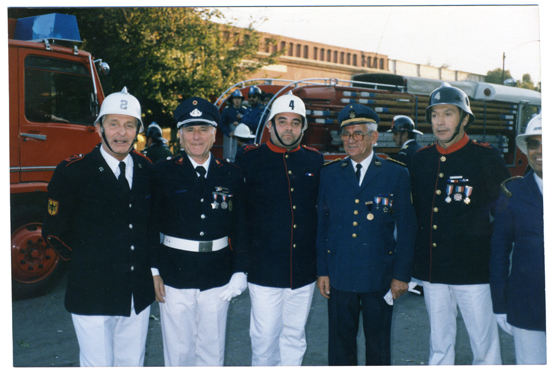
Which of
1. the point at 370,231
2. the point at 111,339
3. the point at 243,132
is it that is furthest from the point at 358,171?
the point at 243,132

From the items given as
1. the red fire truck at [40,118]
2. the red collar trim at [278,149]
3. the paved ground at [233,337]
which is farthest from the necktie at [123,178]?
the red fire truck at [40,118]

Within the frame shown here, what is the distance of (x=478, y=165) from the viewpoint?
3.08 m

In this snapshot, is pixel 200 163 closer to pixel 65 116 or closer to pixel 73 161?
pixel 73 161

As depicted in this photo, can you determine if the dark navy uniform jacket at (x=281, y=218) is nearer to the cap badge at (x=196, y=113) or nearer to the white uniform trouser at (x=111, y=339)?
the cap badge at (x=196, y=113)

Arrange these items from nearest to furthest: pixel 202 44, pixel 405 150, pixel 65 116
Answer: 1. pixel 65 116
2. pixel 405 150
3. pixel 202 44

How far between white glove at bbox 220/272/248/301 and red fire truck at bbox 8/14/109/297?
126 inches

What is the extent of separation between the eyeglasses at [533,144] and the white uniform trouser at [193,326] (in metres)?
2.25

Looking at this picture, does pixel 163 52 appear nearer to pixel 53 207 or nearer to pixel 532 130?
pixel 53 207

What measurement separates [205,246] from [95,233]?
0.69m

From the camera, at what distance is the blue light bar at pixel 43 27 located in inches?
201

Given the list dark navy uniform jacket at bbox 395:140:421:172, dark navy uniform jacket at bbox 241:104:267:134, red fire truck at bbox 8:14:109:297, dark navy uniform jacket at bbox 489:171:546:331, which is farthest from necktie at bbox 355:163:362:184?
dark navy uniform jacket at bbox 241:104:267:134

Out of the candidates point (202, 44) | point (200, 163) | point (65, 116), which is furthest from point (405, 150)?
point (202, 44)

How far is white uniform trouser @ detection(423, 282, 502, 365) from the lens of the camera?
10.0 ft

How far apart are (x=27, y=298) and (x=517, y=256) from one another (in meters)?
5.19
